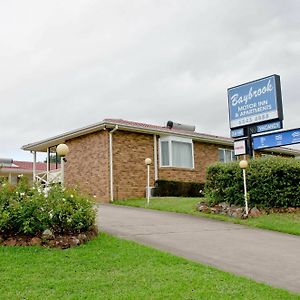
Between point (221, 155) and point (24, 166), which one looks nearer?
point (221, 155)

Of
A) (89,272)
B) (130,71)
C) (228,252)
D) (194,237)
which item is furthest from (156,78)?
(89,272)

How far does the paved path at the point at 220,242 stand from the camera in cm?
667

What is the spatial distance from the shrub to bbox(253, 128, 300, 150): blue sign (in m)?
3.73

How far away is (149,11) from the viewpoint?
38.7 ft

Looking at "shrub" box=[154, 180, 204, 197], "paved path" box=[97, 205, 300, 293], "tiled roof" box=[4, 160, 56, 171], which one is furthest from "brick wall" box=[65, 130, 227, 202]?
"tiled roof" box=[4, 160, 56, 171]

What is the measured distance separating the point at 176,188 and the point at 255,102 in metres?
5.31

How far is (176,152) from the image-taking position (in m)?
20.2

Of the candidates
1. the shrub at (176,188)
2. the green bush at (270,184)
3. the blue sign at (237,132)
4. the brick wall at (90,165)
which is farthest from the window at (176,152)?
the green bush at (270,184)

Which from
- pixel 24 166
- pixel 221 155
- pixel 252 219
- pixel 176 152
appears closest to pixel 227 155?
pixel 221 155

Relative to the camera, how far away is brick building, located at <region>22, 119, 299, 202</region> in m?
17.8

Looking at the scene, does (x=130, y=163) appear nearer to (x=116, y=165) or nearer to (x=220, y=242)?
(x=116, y=165)

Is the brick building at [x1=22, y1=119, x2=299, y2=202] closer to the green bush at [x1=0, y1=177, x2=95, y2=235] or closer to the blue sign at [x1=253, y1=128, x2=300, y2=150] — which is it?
the blue sign at [x1=253, y1=128, x2=300, y2=150]

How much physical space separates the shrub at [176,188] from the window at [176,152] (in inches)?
43.5

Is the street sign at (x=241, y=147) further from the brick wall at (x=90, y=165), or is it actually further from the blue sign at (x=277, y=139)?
the brick wall at (x=90, y=165)
